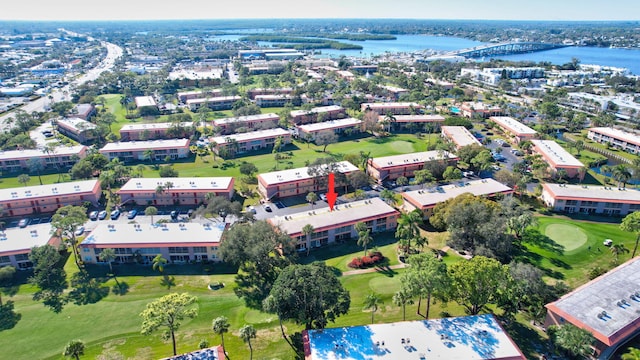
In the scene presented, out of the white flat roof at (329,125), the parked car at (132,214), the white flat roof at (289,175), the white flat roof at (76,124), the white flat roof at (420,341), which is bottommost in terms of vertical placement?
the parked car at (132,214)

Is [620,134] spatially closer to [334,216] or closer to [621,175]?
[621,175]

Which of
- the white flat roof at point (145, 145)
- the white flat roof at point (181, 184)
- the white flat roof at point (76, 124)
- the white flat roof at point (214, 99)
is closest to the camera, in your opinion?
the white flat roof at point (181, 184)

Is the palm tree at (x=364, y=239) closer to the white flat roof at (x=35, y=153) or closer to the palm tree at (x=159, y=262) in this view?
the palm tree at (x=159, y=262)

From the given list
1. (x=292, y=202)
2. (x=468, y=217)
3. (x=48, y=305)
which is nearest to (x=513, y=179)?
(x=468, y=217)

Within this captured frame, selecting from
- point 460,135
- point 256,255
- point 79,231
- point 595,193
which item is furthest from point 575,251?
point 79,231

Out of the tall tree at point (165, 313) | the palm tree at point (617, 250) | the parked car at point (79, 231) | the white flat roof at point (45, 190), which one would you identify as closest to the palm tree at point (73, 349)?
the tall tree at point (165, 313)

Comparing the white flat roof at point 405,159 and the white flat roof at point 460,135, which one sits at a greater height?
the white flat roof at point 460,135

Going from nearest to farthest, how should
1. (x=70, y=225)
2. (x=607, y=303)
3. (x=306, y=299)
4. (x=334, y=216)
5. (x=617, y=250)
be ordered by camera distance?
(x=306, y=299) → (x=607, y=303) → (x=617, y=250) → (x=70, y=225) → (x=334, y=216)

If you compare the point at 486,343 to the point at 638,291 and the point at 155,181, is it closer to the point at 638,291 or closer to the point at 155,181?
the point at 638,291
